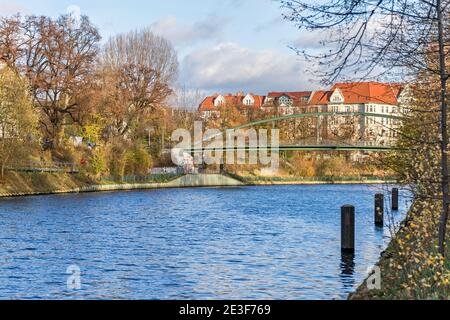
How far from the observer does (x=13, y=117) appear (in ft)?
152

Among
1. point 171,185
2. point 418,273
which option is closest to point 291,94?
point 171,185

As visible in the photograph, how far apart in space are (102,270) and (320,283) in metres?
5.49

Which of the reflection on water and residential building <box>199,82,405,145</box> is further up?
residential building <box>199,82,405,145</box>

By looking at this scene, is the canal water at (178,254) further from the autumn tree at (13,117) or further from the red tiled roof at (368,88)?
the autumn tree at (13,117)

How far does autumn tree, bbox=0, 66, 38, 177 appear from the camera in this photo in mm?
46156

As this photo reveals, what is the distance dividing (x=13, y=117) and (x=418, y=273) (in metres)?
40.3

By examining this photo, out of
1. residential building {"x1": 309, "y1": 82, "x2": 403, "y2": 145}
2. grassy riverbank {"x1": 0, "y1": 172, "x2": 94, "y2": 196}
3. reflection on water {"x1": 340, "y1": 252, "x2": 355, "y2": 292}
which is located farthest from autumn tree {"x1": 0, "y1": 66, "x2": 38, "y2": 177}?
reflection on water {"x1": 340, "y1": 252, "x2": 355, "y2": 292}

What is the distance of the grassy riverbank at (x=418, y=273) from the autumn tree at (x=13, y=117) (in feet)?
119

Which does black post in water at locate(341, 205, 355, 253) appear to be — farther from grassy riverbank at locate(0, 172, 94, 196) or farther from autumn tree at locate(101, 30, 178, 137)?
autumn tree at locate(101, 30, 178, 137)

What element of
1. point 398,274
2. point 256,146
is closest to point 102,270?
point 398,274

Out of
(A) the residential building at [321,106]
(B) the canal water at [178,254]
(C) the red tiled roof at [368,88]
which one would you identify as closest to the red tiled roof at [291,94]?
(A) the residential building at [321,106]

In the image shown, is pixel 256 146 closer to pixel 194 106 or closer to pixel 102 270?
pixel 194 106

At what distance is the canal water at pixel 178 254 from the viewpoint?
14.6 metres

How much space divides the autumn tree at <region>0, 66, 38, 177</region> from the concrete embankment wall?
9.55 ft
